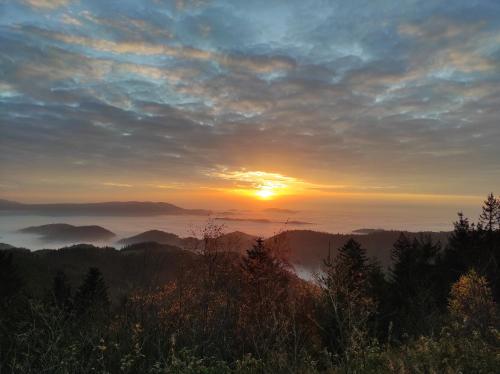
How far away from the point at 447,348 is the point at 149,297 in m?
9.49

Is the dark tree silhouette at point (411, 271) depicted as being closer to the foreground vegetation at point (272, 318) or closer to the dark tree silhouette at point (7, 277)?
the foreground vegetation at point (272, 318)

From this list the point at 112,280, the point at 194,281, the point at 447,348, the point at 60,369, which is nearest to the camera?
the point at 60,369

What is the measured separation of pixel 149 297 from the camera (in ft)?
46.5

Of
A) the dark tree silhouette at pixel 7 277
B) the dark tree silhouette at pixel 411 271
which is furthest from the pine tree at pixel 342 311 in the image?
the dark tree silhouette at pixel 7 277

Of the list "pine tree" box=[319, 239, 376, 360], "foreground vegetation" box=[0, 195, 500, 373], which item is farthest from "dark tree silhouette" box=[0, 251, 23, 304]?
"pine tree" box=[319, 239, 376, 360]

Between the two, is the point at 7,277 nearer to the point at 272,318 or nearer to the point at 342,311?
the point at 272,318

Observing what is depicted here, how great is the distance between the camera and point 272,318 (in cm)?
1103

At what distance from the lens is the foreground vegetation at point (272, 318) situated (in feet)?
28.9

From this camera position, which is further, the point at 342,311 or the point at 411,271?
the point at 411,271

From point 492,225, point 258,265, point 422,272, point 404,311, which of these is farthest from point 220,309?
point 492,225

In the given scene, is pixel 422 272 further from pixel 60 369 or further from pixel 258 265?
pixel 60 369

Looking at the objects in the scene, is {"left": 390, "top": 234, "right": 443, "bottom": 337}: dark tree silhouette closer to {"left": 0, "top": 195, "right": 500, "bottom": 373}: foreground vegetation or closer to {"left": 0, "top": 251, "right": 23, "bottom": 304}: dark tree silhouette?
{"left": 0, "top": 195, "right": 500, "bottom": 373}: foreground vegetation

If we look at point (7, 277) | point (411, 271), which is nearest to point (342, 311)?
point (411, 271)

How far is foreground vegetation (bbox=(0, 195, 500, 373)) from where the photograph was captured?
8812 mm
